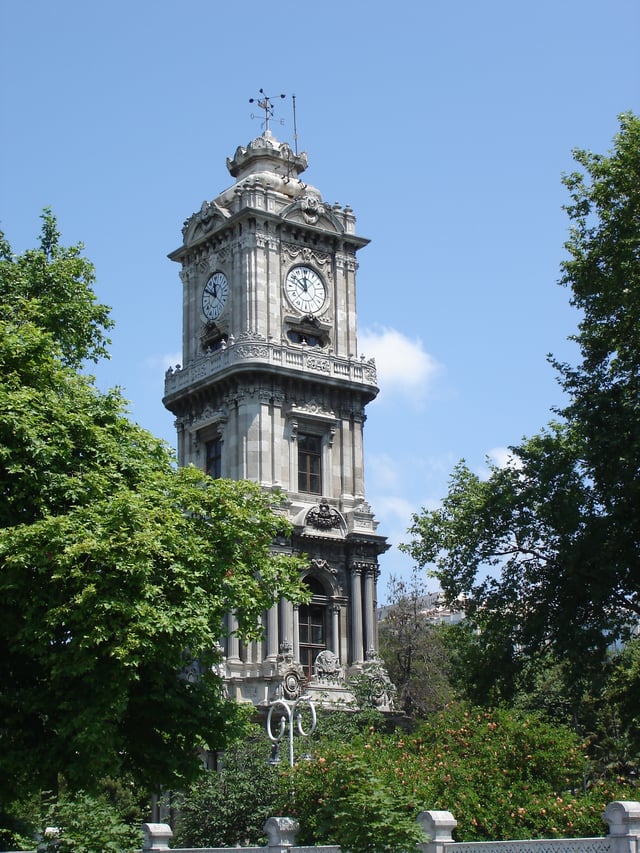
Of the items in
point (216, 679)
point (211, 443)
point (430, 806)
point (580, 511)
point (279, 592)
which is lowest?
point (430, 806)

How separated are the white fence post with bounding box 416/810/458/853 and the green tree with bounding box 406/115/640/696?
12.0 meters

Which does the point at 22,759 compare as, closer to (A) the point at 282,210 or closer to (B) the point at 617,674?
(B) the point at 617,674

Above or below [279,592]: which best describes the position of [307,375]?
above

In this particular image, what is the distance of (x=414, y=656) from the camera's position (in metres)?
64.0

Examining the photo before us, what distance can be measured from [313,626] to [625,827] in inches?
1359

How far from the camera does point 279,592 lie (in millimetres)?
28781

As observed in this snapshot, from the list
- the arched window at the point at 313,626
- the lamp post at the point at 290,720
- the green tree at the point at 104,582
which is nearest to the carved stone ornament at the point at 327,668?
the arched window at the point at 313,626

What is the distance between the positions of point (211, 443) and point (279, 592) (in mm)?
26574

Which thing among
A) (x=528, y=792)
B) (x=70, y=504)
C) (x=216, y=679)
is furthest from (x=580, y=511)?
(x=70, y=504)

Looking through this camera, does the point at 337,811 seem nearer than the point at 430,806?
Yes

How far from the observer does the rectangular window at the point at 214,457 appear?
177 feet

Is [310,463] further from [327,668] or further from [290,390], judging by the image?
[327,668]

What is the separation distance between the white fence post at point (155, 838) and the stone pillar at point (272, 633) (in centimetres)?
1976

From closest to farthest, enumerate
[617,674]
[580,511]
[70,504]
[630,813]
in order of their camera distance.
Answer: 1. [630,813]
2. [70,504]
3. [580,511]
4. [617,674]
